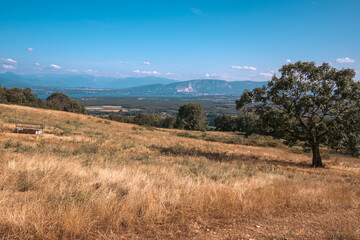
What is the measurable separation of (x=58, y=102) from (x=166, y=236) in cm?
10766

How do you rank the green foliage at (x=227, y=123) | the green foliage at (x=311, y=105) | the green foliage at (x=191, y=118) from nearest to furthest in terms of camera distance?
the green foliage at (x=311, y=105) → the green foliage at (x=191, y=118) → the green foliage at (x=227, y=123)

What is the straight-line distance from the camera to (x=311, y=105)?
16000 millimetres

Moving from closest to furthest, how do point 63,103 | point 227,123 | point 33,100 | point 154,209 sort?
point 154,209 < point 227,123 < point 33,100 < point 63,103

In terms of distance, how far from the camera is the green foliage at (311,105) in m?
15.7

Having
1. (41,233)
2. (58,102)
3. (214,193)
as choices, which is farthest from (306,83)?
(58,102)

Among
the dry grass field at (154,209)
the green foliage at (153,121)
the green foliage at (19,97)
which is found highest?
the green foliage at (19,97)

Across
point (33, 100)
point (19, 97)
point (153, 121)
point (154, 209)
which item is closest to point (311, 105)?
point (154, 209)

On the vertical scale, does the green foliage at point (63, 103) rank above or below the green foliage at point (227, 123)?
above

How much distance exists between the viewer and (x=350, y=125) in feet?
52.4

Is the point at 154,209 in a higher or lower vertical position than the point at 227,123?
higher

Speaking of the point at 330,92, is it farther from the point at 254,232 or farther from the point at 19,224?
the point at 19,224

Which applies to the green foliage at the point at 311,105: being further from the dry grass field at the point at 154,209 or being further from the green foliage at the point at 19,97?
the green foliage at the point at 19,97

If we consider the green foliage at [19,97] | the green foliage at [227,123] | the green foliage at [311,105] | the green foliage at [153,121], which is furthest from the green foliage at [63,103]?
the green foliage at [311,105]

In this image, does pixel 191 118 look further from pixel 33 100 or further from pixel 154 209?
pixel 154 209
